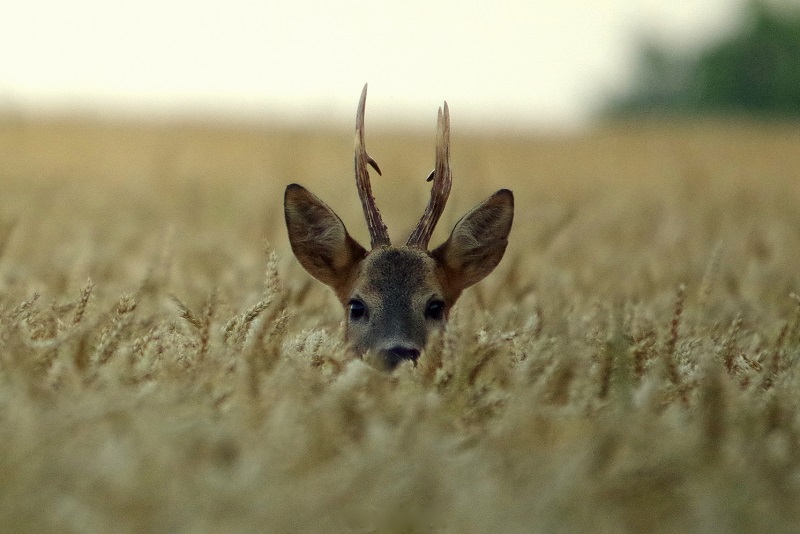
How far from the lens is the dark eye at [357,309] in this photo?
4938 millimetres

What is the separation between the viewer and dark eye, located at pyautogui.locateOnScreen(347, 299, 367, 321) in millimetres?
4938

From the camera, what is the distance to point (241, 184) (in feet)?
44.7

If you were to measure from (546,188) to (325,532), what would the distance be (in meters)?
11.4

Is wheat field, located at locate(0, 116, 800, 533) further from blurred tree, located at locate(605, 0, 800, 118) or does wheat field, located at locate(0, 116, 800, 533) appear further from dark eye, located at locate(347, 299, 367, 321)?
blurred tree, located at locate(605, 0, 800, 118)

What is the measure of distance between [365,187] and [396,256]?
11.9 inches

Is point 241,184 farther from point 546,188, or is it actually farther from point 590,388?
point 590,388

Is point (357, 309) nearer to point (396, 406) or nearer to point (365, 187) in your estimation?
point (365, 187)

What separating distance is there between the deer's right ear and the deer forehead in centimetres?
10

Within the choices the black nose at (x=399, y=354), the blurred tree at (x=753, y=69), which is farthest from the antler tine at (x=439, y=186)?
the blurred tree at (x=753, y=69)

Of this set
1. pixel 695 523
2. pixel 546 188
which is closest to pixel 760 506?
pixel 695 523

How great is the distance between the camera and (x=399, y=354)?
450 centimetres

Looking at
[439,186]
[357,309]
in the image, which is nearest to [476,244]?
[439,186]

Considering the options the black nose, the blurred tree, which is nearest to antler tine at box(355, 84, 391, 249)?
the black nose

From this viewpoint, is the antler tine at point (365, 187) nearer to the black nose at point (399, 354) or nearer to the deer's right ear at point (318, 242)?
the deer's right ear at point (318, 242)
